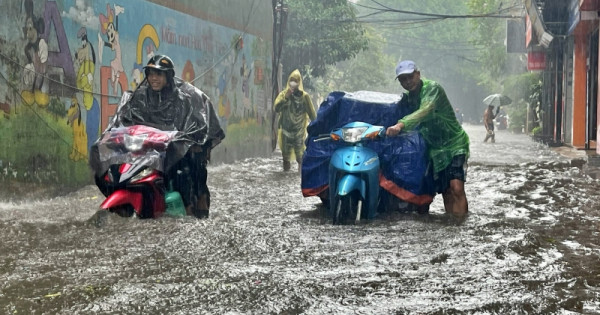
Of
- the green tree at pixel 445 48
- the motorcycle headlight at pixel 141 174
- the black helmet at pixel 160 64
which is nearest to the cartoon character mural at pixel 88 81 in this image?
the black helmet at pixel 160 64

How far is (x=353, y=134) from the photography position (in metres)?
7.57

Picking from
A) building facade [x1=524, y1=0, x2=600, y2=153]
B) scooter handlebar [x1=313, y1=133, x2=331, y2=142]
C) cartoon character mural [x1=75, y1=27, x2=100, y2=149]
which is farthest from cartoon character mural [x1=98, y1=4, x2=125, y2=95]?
building facade [x1=524, y1=0, x2=600, y2=153]

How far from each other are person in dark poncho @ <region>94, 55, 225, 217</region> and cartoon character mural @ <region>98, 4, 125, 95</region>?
13.6 ft

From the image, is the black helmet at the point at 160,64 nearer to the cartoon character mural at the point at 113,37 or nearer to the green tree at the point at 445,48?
the cartoon character mural at the point at 113,37

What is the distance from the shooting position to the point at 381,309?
13.6 feet

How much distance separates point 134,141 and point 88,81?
4.37 metres

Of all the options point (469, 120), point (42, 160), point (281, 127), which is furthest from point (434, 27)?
point (42, 160)

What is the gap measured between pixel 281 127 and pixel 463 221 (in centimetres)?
703

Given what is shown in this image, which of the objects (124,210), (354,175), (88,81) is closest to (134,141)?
(124,210)

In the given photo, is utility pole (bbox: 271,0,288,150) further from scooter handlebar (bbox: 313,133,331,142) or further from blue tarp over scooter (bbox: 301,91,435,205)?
scooter handlebar (bbox: 313,133,331,142)

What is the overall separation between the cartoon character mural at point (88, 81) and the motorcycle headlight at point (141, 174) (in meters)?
4.28

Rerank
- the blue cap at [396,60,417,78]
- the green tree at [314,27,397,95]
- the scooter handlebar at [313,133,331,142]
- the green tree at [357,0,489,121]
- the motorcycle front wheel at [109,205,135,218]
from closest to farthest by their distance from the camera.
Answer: the motorcycle front wheel at [109,205,135,218] < the blue cap at [396,60,417,78] < the scooter handlebar at [313,133,331,142] < the green tree at [314,27,397,95] < the green tree at [357,0,489,121]

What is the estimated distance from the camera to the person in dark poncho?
7.30m

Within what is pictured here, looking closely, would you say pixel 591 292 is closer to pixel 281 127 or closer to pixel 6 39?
pixel 6 39
